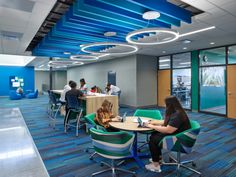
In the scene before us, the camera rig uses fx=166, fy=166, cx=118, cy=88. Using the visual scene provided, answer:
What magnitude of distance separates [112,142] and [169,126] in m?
0.89

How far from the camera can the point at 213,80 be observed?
7.08 m

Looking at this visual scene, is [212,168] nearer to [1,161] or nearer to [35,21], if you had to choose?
[1,161]

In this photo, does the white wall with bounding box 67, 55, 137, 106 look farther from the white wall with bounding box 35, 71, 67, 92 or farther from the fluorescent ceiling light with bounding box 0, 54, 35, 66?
the white wall with bounding box 35, 71, 67, 92

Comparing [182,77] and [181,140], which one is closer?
[181,140]

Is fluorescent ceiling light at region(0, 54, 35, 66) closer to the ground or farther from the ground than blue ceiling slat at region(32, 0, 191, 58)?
farther from the ground

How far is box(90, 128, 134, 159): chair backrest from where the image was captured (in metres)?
2.27

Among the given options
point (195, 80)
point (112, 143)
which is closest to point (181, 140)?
point (112, 143)

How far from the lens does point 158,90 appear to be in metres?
9.27

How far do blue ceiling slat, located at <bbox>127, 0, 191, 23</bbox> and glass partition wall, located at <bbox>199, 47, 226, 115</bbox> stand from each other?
4040 mm

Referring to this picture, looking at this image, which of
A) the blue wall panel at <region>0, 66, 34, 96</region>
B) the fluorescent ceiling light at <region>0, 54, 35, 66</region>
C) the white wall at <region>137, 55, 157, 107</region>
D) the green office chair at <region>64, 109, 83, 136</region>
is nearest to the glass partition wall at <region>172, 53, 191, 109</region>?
the white wall at <region>137, 55, 157, 107</region>

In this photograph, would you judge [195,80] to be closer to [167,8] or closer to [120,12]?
[167,8]

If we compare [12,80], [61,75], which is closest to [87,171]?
[12,80]

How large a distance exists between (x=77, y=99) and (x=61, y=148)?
1.36m

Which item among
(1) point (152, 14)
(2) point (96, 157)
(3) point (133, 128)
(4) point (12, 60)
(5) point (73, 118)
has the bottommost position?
(2) point (96, 157)
